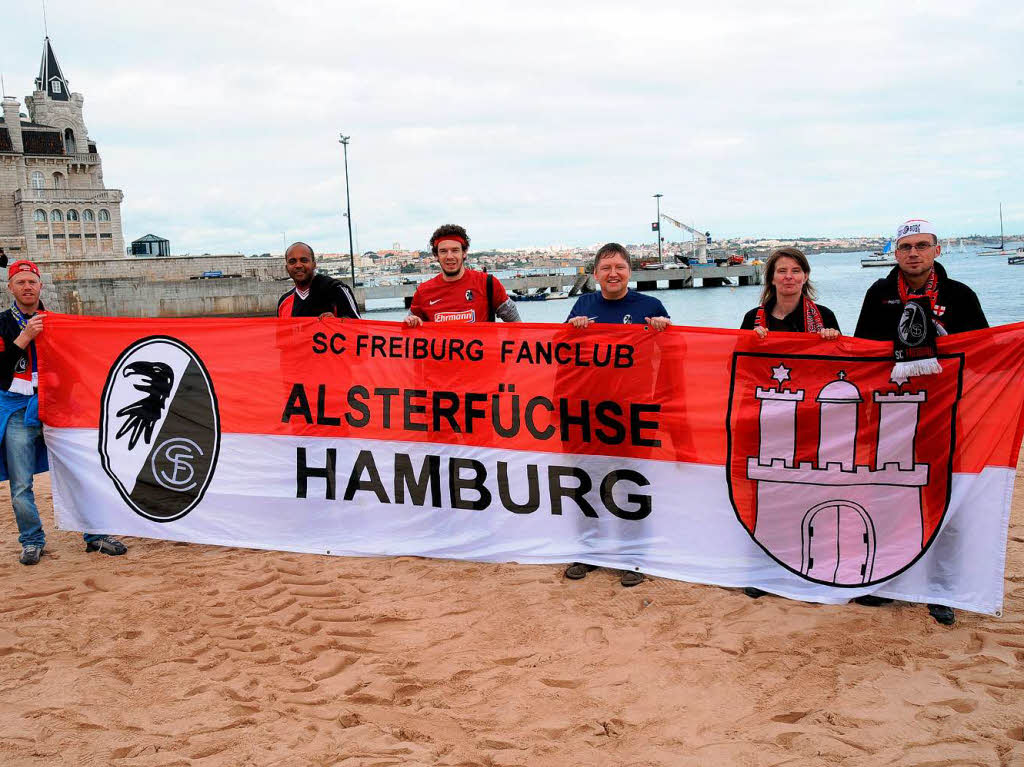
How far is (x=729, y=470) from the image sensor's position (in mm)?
4594

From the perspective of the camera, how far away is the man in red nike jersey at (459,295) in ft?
17.8

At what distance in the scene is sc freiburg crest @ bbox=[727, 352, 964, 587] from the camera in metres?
4.23

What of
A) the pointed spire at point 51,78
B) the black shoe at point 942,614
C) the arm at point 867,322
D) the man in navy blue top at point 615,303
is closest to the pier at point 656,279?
the pointed spire at point 51,78

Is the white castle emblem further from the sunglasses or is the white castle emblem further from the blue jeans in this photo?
the blue jeans

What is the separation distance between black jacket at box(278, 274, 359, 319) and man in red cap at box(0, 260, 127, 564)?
1639mm

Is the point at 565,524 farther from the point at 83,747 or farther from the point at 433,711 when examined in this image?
the point at 83,747

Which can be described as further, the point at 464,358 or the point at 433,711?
the point at 464,358

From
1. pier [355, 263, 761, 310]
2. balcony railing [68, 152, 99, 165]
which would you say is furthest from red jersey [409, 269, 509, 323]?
balcony railing [68, 152, 99, 165]

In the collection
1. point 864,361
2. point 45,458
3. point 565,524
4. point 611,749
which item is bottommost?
point 611,749

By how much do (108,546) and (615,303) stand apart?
Answer: 3.83m

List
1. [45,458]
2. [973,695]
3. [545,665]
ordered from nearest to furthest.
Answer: [973,695]
[545,665]
[45,458]

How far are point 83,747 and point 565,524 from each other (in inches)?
109

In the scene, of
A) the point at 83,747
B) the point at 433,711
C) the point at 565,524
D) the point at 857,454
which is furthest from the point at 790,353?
the point at 83,747

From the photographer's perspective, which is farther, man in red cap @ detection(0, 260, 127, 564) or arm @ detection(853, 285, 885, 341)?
man in red cap @ detection(0, 260, 127, 564)
